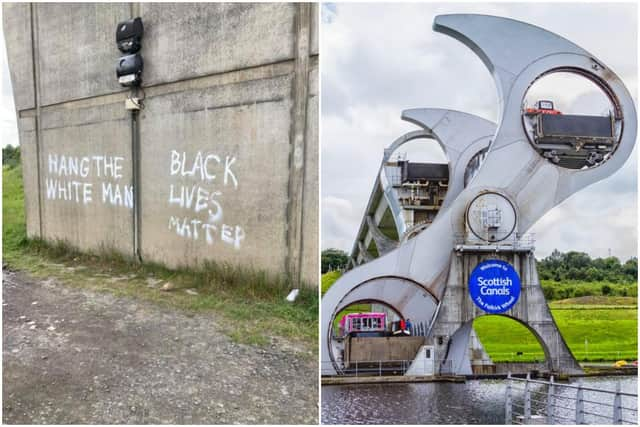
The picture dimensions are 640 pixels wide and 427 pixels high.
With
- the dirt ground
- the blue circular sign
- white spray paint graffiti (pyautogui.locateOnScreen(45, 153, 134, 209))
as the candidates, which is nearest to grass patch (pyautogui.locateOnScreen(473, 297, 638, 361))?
the blue circular sign

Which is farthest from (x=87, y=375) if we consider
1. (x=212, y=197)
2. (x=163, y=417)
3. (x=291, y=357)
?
(x=212, y=197)

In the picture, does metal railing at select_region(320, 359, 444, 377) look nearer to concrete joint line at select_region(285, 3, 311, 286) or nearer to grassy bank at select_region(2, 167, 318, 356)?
grassy bank at select_region(2, 167, 318, 356)

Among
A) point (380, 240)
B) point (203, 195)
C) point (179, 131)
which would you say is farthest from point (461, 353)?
point (380, 240)

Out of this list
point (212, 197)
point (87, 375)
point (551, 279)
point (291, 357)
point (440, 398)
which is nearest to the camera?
point (87, 375)

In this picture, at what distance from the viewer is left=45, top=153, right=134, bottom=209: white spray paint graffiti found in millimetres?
6718

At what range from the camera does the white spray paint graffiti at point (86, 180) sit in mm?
6718

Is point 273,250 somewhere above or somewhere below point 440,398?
above

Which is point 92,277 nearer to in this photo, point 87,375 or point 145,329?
point 145,329

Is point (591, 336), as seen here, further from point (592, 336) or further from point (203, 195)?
point (203, 195)

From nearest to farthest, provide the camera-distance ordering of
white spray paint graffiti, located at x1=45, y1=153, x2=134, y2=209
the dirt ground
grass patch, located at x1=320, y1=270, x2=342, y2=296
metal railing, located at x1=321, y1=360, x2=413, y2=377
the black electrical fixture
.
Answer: the dirt ground
the black electrical fixture
white spray paint graffiti, located at x1=45, y1=153, x2=134, y2=209
metal railing, located at x1=321, y1=360, x2=413, y2=377
grass patch, located at x1=320, y1=270, x2=342, y2=296

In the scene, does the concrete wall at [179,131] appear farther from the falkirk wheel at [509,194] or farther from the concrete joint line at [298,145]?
the falkirk wheel at [509,194]

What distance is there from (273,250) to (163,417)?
2.43m

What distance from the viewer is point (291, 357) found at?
151 inches

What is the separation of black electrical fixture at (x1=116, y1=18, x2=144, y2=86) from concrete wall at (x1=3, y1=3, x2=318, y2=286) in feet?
0.33
